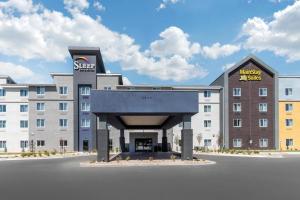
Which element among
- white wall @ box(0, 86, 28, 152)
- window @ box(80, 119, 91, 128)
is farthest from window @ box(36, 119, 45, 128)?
window @ box(80, 119, 91, 128)

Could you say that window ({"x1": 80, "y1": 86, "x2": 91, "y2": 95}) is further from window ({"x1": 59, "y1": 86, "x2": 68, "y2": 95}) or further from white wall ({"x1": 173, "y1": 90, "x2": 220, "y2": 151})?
white wall ({"x1": 173, "y1": 90, "x2": 220, "y2": 151})

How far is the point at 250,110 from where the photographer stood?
183 ft

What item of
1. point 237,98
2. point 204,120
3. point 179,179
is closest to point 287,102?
point 237,98

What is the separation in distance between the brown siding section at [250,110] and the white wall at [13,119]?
37.1m

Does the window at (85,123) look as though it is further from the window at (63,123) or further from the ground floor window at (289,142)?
the ground floor window at (289,142)

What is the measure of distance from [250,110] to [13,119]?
42.6 meters

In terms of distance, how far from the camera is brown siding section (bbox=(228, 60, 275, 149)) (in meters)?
55.5

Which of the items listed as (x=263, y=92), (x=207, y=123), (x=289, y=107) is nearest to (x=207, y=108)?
(x=207, y=123)

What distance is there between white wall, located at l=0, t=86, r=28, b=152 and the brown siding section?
37125mm

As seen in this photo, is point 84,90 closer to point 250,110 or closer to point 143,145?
point 143,145

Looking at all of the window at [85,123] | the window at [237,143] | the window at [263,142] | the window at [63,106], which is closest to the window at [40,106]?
the window at [63,106]

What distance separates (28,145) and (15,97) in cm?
896

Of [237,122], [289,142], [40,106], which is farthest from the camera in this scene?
[289,142]

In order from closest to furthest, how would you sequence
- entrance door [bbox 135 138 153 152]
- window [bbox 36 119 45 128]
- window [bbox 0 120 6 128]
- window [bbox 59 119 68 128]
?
entrance door [bbox 135 138 153 152], window [bbox 36 119 45 128], window [bbox 59 119 68 128], window [bbox 0 120 6 128]
